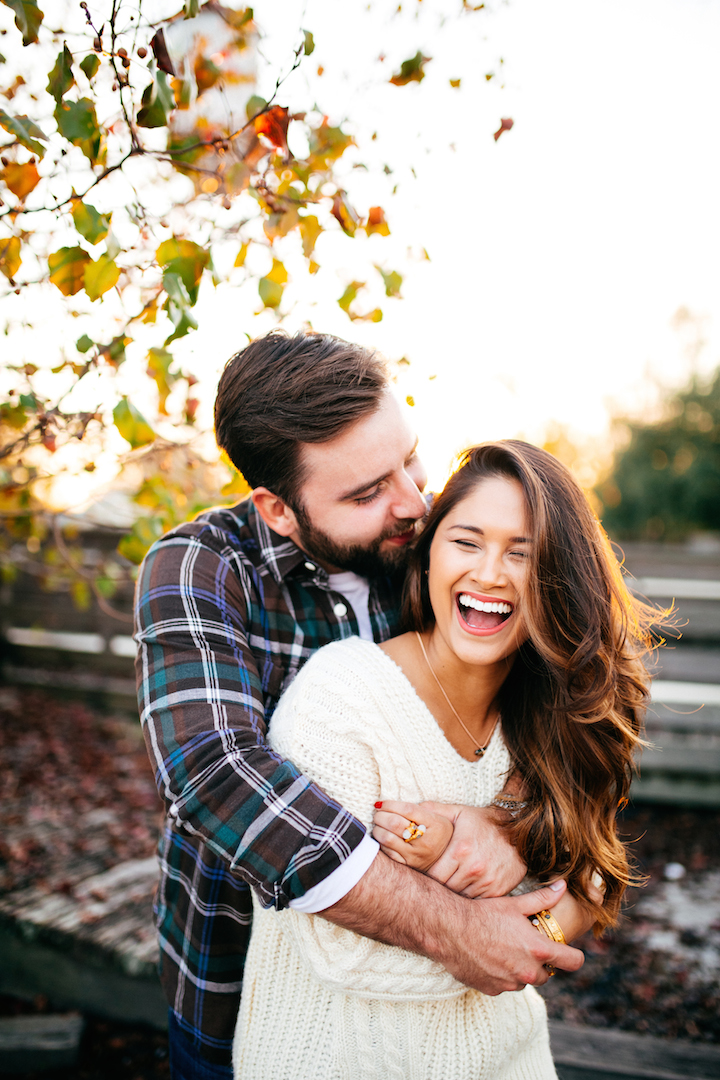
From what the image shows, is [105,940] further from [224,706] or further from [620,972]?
[620,972]

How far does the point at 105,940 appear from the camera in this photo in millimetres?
2754

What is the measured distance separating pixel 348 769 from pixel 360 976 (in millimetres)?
443

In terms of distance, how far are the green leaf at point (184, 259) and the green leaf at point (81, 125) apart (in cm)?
24

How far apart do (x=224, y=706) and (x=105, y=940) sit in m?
1.82

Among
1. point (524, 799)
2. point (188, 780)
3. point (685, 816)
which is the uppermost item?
point (188, 780)

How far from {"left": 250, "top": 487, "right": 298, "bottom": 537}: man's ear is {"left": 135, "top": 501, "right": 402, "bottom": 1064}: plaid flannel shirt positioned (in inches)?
1.2

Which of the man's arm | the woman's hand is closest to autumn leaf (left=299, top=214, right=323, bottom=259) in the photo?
the man's arm

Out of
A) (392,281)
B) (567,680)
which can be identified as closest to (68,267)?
(392,281)

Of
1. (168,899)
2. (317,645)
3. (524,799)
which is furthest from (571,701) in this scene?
(168,899)

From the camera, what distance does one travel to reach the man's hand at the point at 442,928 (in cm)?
148

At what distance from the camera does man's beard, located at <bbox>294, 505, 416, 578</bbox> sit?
6.50 ft

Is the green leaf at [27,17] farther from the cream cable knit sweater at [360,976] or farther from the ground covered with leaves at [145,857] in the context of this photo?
the ground covered with leaves at [145,857]

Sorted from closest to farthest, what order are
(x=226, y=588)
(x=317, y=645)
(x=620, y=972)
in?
(x=226, y=588) → (x=317, y=645) → (x=620, y=972)

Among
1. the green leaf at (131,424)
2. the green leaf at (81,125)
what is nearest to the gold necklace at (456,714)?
the green leaf at (131,424)
